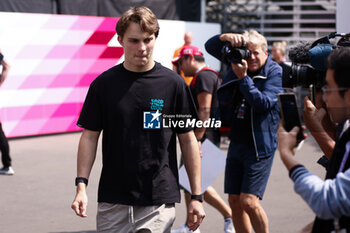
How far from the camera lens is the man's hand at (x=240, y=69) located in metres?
4.61

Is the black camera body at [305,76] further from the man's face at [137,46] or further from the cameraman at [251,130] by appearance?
the cameraman at [251,130]

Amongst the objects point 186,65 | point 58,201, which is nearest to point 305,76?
point 186,65

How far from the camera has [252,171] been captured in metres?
4.95

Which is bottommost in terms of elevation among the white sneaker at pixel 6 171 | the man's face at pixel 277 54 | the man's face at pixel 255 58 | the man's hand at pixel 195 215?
the white sneaker at pixel 6 171

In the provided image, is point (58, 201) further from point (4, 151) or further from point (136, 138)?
point (136, 138)

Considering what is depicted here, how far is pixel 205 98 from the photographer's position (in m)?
5.86

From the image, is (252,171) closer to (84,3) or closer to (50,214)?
(50,214)

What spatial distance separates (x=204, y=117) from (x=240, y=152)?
2.68 ft

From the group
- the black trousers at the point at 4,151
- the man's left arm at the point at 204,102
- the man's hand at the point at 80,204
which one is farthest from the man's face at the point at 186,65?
the black trousers at the point at 4,151

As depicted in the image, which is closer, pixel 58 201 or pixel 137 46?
pixel 137 46

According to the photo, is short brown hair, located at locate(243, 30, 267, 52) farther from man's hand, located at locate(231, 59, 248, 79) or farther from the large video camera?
the large video camera

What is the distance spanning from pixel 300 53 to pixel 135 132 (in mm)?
1012

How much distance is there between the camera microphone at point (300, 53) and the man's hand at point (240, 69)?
3.31 ft

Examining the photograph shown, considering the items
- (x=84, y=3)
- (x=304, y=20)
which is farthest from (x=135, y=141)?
(x=304, y=20)
